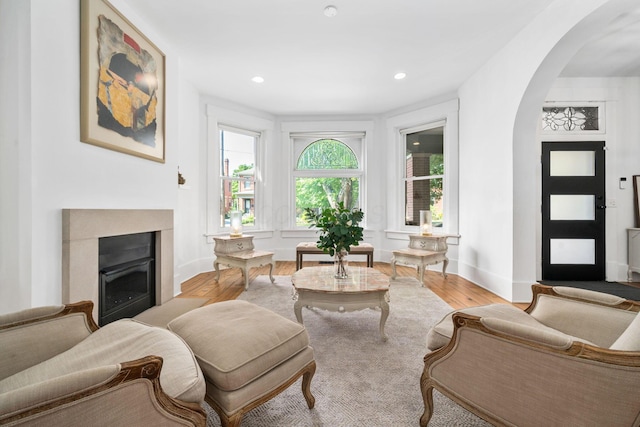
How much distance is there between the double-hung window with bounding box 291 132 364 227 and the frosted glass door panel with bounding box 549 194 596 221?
3061mm

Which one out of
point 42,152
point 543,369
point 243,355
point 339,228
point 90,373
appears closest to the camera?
point 90,373

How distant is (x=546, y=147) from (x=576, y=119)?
63 cm

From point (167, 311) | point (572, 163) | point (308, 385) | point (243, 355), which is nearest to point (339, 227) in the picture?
point (308, 385)

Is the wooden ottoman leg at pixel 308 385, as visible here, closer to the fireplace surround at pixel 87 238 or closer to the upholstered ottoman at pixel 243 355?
the upholstered ottoman at pixel 243 355

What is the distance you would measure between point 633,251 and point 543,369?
4.82 m

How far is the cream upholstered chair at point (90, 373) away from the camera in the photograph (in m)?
0.71

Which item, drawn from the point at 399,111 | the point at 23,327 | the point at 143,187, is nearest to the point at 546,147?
the point at 399,111

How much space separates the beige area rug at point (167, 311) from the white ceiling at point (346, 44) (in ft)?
9.55

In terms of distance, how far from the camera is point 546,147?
4148mm

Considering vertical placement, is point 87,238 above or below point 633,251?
above

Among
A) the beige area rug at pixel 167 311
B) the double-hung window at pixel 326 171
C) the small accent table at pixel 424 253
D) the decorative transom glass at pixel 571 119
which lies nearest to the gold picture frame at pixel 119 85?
the beige area rug at pixel 167 311

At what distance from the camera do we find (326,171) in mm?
5656

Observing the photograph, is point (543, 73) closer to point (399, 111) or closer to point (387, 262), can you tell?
point (399, 111)

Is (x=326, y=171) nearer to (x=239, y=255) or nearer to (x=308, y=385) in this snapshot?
(x=239, y=255)
